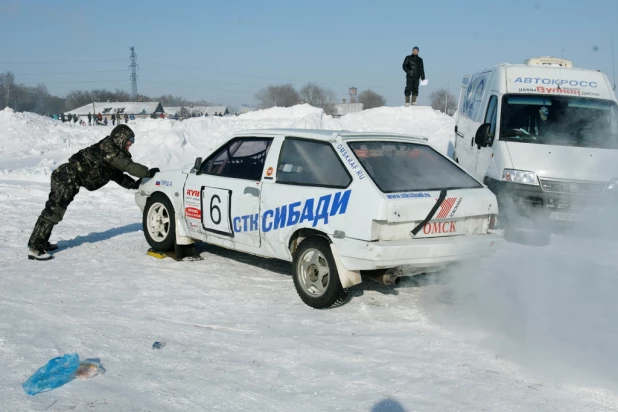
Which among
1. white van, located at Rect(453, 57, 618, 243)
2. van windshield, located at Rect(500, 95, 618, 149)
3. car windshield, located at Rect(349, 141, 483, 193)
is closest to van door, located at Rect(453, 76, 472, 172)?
white van, located at Rect(453, 57, 618, 243)

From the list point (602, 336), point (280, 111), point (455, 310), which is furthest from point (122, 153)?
point (280, 111)

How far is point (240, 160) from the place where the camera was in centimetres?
662

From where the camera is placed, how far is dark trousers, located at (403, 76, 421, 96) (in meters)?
20.3

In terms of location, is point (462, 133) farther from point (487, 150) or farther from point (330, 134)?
point (330, 134)

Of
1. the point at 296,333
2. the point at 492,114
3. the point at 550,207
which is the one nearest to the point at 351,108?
the point at 492,114

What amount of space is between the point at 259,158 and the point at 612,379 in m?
3.90

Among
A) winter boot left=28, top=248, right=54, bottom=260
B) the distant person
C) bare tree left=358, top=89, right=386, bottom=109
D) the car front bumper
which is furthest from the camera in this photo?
bare tree left=358, top=89, right=386, bottom=109

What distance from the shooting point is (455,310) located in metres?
5.60

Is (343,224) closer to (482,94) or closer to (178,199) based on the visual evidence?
(178,199)

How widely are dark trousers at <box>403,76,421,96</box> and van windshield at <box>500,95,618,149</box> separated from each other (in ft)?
35.7

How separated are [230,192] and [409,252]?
221cm

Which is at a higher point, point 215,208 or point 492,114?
point 492,114

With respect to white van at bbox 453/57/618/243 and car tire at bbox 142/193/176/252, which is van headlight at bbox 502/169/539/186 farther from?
car tire at bbox 142/193/176/252

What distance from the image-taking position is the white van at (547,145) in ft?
27.9
